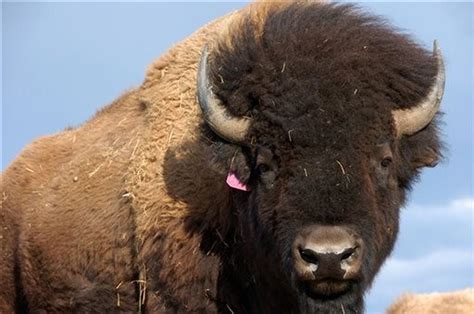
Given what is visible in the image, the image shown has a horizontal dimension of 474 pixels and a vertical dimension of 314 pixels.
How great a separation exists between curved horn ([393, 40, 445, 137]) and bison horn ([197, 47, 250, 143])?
1123 millimetres

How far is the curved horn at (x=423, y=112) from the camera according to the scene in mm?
9633

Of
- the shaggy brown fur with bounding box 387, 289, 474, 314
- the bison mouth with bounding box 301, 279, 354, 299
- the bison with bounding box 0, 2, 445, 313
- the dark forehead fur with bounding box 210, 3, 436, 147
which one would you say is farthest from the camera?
the shaggy brown fur with bounding box 387, 289, 474, 314

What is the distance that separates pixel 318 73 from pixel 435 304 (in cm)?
793

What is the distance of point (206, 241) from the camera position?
10203mm

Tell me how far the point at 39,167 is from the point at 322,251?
190 inches

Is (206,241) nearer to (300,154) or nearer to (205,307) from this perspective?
(205,307)

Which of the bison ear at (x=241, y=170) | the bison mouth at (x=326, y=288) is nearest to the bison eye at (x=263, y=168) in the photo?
the bison ear at (x=241, y=170)

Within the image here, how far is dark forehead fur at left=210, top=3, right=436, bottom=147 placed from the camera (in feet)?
30.4

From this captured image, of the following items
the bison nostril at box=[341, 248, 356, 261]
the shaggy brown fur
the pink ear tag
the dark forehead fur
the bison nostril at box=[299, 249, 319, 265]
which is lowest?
the shaggy brown fur

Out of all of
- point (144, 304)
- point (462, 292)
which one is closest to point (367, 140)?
point (144, 304)

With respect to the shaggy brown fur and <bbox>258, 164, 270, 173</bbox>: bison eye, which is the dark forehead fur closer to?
<bbox>258, 164, 270, 173</bbox>: bison eye

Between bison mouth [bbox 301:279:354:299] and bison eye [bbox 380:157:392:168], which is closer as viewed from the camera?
bison mouth [bbox 301:279:354:299]

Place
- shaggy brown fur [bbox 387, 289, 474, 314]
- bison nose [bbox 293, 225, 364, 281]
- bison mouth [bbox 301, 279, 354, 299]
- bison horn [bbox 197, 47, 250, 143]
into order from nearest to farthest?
bison nose [bbox 293, 225, 364, 281] < bison mouth [bbox 301, 279, 354, 299] < bison horn [bbox 197, 47, 250, 143] < shaggy brown fur [bbox 387, 289, 474, 314]

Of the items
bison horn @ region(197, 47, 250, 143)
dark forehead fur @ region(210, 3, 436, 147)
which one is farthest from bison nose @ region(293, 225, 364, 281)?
bison horn @ region(197, 47, 250, 143)
